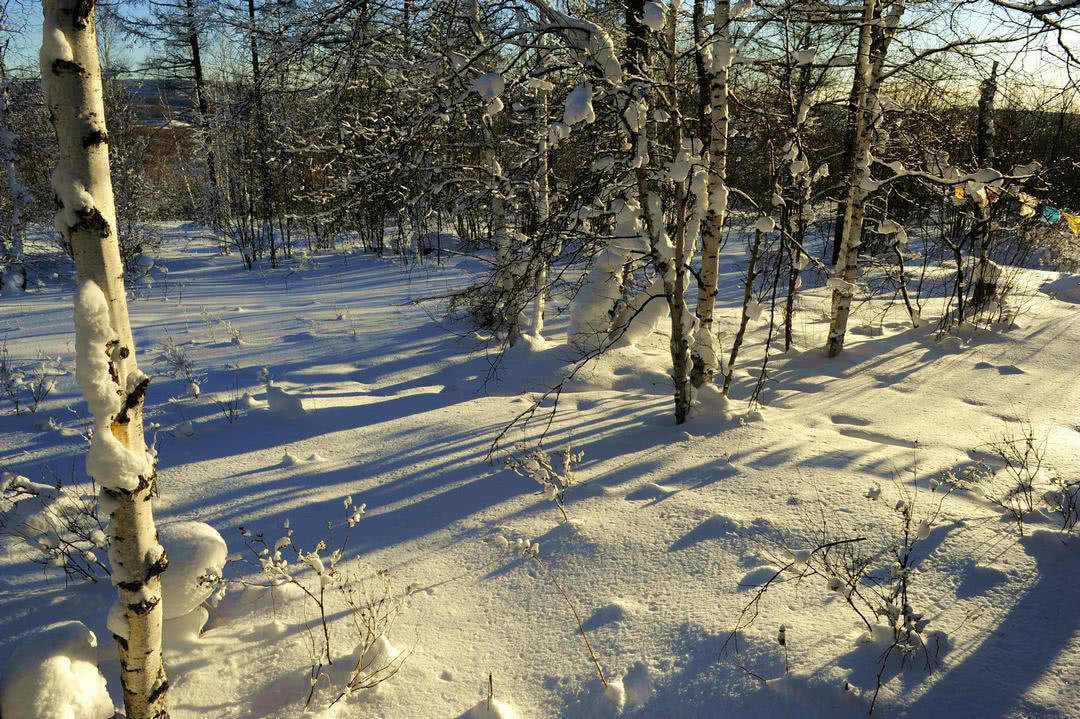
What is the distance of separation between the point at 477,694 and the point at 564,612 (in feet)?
1.80

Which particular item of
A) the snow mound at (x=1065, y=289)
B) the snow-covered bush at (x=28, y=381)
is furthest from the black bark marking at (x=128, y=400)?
the snow mound at (x=1065, y=289)

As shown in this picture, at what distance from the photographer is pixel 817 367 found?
262 inches

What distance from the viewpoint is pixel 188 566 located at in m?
2.54

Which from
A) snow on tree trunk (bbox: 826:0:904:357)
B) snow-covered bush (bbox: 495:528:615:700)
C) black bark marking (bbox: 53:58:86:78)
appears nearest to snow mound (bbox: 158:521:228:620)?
snow-covered bush (bbox: 495:528:615:700)

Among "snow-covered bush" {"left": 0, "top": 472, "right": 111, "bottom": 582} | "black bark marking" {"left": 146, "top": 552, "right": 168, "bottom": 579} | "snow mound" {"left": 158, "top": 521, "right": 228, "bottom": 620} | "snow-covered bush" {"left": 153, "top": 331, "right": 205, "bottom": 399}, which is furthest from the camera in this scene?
"snow-covered bush" {"left": 153, "top": 331, "right": 205, "bottom": 399}

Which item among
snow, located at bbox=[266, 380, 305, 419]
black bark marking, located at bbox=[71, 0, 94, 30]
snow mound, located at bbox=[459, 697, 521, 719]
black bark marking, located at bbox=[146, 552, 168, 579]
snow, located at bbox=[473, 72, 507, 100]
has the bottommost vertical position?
snow mound, located at bbox=[459, 697, 521, 719]

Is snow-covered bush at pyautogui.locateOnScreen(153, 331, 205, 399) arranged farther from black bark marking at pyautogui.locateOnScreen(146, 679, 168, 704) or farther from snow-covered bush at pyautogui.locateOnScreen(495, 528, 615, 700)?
black bark marking at pyautogui.locateOnScreen(146, 679, 168, 704)

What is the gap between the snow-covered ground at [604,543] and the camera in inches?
86.6

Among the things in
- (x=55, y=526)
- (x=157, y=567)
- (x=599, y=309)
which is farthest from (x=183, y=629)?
(x=599, y=309)

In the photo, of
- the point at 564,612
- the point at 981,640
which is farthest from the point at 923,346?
the point at 564,612

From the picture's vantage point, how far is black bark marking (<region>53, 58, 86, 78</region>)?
4.87 feet

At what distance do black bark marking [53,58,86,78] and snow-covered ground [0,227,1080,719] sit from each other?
5.87 feet

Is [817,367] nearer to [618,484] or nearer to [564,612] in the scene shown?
[618,484]

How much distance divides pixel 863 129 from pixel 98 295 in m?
6.51
